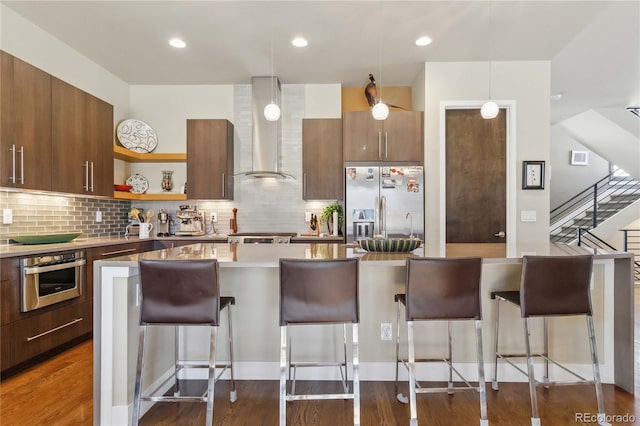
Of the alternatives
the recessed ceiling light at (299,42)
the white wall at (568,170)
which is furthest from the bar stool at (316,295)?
the white wall at (568,170)

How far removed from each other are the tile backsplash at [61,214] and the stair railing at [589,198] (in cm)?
856

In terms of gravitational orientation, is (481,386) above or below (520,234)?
below

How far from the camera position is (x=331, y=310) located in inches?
70.9

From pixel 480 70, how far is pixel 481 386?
3599 millimetres

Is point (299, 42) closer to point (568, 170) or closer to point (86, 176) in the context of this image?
point (86, 176)

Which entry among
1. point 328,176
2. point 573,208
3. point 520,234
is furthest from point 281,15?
point 573,208

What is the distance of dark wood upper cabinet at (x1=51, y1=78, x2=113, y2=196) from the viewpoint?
10.3ft

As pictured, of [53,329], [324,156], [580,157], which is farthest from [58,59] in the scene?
[580,157]

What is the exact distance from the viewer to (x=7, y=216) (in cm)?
298

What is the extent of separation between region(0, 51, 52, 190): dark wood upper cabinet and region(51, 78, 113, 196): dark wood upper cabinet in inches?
3.7

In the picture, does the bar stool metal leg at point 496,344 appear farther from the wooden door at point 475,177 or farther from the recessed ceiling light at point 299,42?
the recessed ceiling light at point 299,42

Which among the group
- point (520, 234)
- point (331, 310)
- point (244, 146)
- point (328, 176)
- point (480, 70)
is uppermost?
point (480, 70)

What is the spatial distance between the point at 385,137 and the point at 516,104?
156 centimetres

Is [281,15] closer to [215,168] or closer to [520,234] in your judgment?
[215,168]
